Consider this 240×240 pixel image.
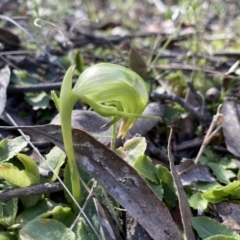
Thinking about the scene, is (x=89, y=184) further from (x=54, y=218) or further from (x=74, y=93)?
(x=74, y=93)

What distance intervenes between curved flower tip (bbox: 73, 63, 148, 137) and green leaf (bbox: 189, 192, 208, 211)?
15.8 inches

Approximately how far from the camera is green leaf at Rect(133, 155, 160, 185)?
141 cm

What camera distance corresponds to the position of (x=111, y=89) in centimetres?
111

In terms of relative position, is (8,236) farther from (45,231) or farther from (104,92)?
(104,92)

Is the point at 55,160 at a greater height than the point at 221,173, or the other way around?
the point at 55,160

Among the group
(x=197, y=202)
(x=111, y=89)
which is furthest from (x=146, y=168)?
(x=111, y=89)

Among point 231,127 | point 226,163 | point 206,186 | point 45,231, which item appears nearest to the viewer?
point 45,231

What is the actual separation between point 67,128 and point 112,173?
0.23 metres

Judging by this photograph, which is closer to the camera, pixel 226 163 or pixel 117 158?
pixel 117 158

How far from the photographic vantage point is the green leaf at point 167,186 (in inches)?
55.2

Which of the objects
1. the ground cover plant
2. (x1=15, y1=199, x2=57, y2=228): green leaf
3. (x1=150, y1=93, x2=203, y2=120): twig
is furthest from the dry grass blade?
(x1=150, y1=93, x2=203, y2=120): twig

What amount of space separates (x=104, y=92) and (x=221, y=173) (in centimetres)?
73

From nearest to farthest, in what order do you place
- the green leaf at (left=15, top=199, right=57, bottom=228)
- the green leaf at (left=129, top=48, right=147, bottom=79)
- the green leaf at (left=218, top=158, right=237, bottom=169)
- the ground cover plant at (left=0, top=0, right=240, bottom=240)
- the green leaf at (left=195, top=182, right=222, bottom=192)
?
the ground cover plant at (left=0, top=0, right=240, bottom=240)
the green leaf at (left=15, top=199, right=57, bottom=228)
the green leaf at (left=195, top=182, right=222, bottom=192)
the green leaf at (left=218, top=158, right=237, bottom=169)
the green leaf at (left=129, top=48, right=147, bottom=79)

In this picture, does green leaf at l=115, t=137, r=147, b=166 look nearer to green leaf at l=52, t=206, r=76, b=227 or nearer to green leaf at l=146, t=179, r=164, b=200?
green leaf at l=146, t=179, r=164, b=200
